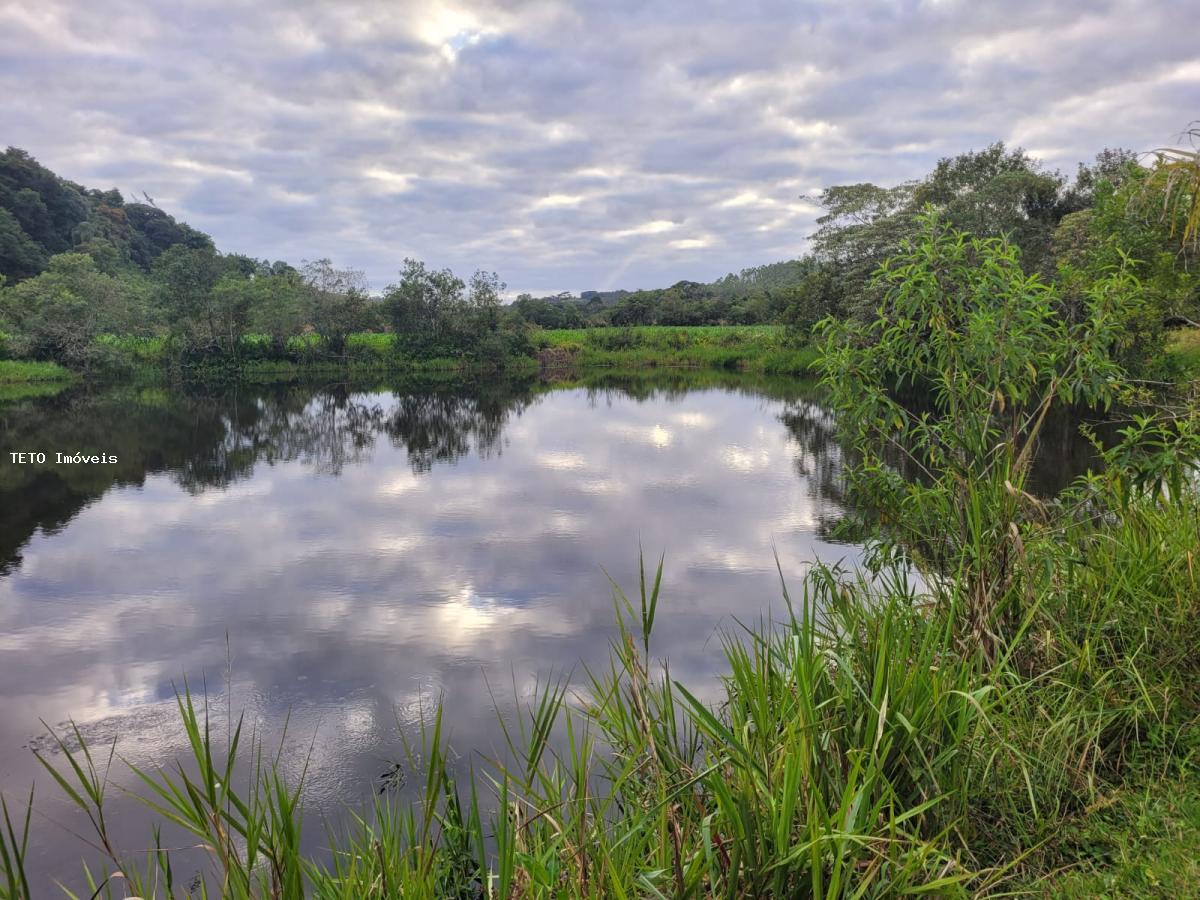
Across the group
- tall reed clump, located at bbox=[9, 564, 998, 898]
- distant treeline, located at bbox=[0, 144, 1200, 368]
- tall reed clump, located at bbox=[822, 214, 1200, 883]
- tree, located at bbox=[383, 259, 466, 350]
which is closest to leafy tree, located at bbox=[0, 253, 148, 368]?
distant treeline, located at bbox=[0, 144, 1200, 368]

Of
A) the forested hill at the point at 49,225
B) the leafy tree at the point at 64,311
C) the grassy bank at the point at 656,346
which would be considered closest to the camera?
the leafy tree at the point at 64,311

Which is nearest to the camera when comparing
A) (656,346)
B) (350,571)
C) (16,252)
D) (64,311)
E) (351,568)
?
(350,571)

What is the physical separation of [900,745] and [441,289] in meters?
50.5

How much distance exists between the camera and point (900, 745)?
11.6 ft

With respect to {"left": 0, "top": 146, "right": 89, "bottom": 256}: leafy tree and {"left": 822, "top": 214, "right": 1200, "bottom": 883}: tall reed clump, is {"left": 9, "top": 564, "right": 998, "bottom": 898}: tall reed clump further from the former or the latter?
{"left": 0, "top": 146, "right": 89, "bottom": 256}: leafy tree

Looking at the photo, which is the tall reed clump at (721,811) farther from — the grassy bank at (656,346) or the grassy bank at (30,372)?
the grassy bank at (656,346)

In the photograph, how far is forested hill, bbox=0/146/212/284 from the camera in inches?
2381

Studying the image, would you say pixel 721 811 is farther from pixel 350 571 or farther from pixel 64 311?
pixel 64 311

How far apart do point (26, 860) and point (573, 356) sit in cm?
5632

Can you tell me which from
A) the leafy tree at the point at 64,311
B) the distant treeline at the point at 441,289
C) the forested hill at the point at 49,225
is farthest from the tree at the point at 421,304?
the forested hill at the point at 49,225

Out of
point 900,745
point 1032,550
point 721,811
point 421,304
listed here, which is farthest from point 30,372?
point 900,745

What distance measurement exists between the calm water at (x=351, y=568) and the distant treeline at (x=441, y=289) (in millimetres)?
11454

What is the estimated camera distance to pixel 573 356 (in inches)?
2386

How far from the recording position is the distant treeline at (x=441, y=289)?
29.3m
